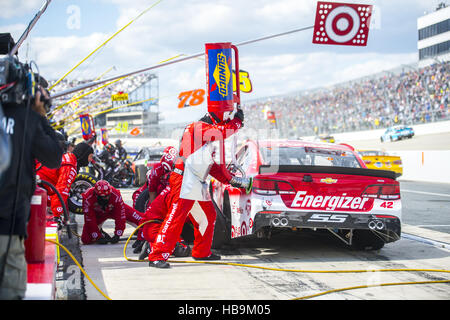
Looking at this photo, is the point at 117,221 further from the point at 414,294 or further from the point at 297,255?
the point at 414,294

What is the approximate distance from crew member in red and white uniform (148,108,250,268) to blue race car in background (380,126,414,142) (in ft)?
123

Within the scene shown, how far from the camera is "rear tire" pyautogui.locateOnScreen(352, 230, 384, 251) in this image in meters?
6.68

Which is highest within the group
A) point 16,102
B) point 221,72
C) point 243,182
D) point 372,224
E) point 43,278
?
point 221,72

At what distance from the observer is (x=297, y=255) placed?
6496mm

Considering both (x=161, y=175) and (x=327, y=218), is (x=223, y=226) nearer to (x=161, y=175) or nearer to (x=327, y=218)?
(x=161, y=175)

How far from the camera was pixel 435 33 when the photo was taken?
60250mm

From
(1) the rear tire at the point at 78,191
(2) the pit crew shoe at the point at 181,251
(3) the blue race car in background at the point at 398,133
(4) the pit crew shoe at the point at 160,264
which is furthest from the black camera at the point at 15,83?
(3) the blue race car in background at the point at 398,133

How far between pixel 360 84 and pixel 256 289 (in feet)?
154

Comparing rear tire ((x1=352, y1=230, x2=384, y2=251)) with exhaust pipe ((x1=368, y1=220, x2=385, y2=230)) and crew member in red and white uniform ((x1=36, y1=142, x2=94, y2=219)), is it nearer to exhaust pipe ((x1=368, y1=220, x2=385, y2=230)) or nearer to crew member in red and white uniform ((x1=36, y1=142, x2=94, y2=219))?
exhaust pipe ((x1=368, y1=220, x2=385, y2=230))

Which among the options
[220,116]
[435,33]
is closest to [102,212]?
[220,116]

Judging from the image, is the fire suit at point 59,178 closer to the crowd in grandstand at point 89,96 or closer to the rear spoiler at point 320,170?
the crowd in grandstand at point 89,96

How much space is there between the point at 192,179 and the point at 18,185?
2.71 metres
